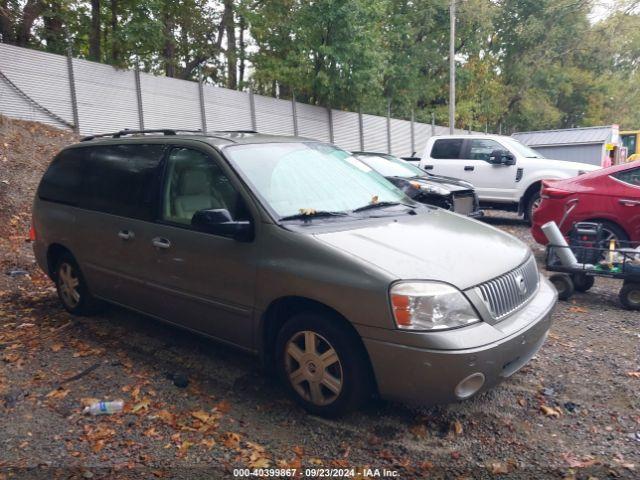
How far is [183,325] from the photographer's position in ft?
13.7

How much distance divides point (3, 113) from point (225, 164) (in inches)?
370

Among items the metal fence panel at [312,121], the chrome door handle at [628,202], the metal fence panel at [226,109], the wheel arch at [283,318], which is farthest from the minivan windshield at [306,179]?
the metal fence panel at [312,121]

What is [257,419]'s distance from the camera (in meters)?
3.49

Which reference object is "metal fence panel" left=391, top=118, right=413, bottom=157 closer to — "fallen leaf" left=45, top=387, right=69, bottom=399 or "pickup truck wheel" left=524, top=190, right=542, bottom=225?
"pickup truck wheel" left=524, top=190, right=542, bottom=225

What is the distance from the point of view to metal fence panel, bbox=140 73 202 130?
14.1 meters

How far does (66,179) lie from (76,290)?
109 cm

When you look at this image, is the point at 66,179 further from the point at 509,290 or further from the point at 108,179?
the point at 509,290

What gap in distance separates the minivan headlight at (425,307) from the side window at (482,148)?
943 cm

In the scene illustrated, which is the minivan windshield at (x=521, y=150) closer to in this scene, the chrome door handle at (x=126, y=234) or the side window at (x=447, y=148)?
the side window at (x=447, y=148)

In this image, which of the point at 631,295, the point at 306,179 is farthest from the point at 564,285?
the point at 306,179

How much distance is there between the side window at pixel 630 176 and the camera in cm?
688

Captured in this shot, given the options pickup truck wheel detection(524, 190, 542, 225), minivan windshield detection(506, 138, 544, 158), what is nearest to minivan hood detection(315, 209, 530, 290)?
pickup truck wheel detection(524, 190, 542, 225)

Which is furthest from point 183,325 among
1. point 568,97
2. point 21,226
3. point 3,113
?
point 568,97

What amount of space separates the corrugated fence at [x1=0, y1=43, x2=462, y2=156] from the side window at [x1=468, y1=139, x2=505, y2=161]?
7.71 m
